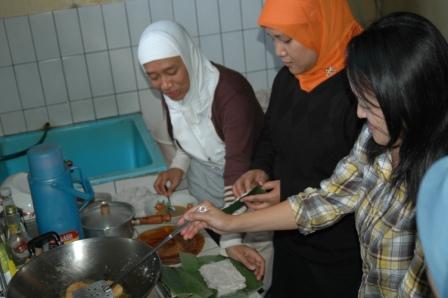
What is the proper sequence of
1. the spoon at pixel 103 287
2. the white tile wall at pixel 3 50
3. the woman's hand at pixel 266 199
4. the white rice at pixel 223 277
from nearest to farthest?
the spoon at pixel 103 287 < the white rice at pixel 223 277 < the woman's hand at pixel 266 199 < the white tile wall at pixel 3 50

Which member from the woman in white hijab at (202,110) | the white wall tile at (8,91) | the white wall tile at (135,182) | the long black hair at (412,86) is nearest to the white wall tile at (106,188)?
the white wall tile at (135,182)

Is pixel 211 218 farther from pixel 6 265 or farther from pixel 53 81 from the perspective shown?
pixel 53 81

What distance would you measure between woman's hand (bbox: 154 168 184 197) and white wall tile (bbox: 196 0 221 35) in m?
1.17

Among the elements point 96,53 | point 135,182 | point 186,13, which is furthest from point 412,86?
point 96,53

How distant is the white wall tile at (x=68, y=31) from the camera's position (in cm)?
296

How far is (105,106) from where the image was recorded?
10.4 ft

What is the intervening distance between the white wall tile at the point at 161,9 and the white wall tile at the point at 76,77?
453mm

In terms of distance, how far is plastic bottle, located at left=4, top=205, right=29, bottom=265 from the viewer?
1.59 meters

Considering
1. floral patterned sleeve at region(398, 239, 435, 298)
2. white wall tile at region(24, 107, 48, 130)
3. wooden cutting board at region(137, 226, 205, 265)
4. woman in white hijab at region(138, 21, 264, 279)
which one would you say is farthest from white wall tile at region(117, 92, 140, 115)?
floral patterned sleeve at region(398, 239, 435, 298)

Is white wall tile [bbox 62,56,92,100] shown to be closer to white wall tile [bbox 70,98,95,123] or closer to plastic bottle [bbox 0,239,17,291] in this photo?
white wall tile [bbox 70,98,95,123]

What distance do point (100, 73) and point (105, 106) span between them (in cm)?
19

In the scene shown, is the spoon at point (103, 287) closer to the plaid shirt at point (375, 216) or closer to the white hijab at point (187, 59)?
the plaid shirt at point (375, 216)

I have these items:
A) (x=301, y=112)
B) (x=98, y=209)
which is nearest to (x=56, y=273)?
(x=98, y=209)

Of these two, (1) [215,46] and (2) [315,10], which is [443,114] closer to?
(2) [315,10]
